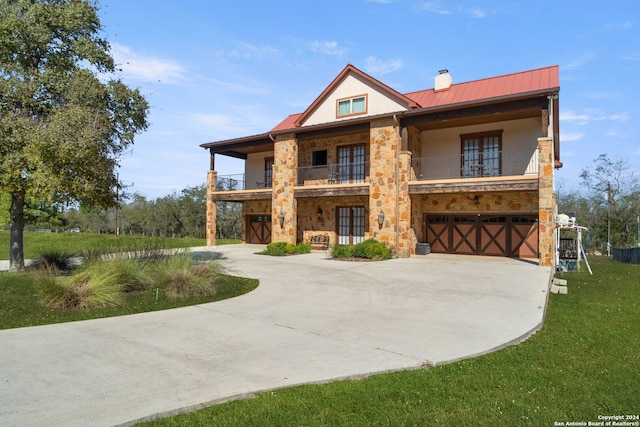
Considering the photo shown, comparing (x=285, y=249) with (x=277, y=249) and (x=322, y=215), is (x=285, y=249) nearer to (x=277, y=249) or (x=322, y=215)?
(x=277, y=249)

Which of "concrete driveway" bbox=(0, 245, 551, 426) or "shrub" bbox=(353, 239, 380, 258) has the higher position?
"shrub" bbox=(353, 239, 380, 258)

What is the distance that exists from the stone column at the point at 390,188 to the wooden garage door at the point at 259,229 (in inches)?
345

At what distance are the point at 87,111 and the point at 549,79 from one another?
57.2 ft

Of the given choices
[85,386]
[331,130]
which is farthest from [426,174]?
[85,386]

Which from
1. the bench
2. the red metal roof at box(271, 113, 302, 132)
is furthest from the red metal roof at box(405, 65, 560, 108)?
the bench

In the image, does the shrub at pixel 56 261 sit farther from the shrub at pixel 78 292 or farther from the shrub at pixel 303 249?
the shrub at pixel 303 249

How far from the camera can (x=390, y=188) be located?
55.7ft

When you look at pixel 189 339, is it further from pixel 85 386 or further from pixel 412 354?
pixel 412 354

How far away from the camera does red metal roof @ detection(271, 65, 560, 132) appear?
1662 cm

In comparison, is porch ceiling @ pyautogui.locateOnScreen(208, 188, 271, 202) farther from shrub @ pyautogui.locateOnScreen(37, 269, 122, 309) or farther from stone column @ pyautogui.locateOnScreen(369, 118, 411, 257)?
shrub @ pyautogui.locateOnScreen(37, 269, 122, 309)

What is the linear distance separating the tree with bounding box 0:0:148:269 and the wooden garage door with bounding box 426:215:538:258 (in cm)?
1357

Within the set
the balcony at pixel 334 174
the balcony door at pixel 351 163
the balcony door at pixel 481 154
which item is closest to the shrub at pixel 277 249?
the balcony at pixel 334 174

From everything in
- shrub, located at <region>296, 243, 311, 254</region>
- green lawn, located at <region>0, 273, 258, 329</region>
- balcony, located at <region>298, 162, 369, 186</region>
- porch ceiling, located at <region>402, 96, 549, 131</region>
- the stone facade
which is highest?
porch ceiling, located at <region>402, 96, 549, 131</region>

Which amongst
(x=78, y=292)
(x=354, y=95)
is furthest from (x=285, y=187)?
(x=78, y=292)
